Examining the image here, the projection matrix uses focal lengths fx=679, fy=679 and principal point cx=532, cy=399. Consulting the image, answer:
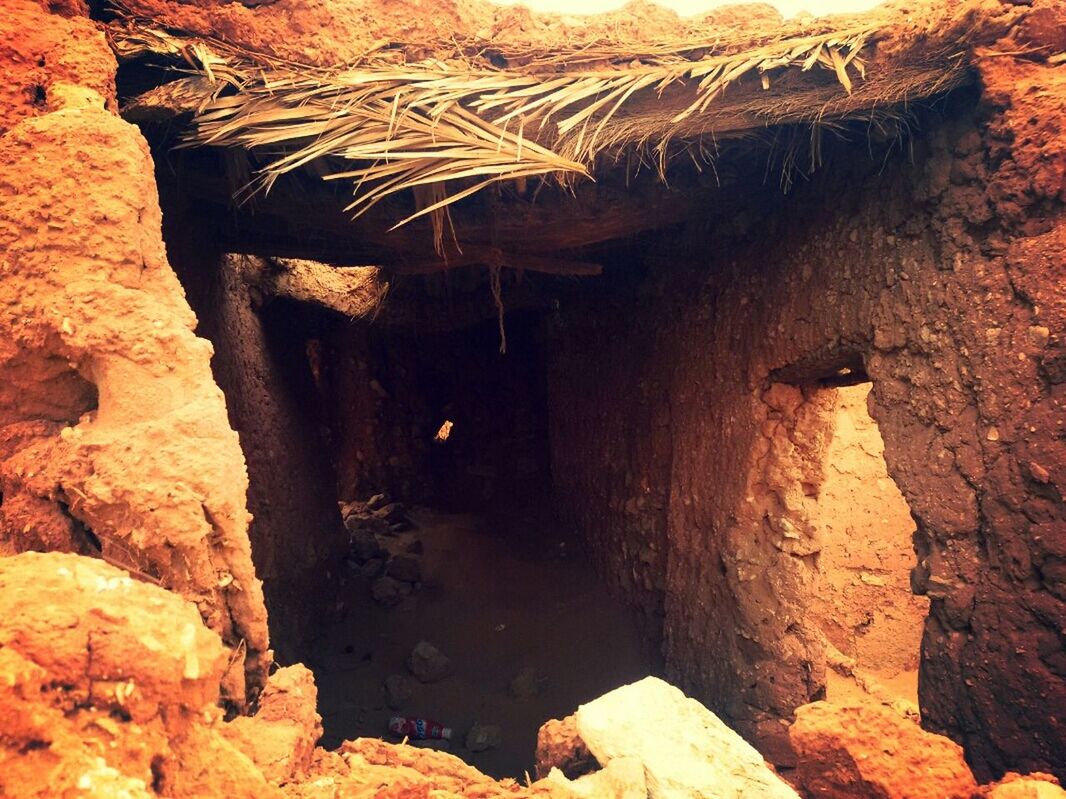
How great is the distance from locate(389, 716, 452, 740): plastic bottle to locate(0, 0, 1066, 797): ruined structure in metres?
0.79

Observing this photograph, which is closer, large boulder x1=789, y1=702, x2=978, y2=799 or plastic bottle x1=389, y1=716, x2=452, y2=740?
large boulder x1=789, y1=702, x2=978, y2=799

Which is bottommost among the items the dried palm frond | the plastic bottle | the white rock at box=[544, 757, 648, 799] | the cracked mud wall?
the plastic bottle

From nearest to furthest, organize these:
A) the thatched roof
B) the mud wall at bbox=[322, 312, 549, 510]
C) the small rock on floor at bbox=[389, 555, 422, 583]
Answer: the thatched roof
the small rock on floor at bbox=[389, 555, 422, 583]
the mud wall at bbox=[322, 312, 549, 510]

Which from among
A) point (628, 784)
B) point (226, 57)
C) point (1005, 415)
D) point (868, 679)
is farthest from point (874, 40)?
point (868, 679)

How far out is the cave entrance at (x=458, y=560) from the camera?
15.3ft

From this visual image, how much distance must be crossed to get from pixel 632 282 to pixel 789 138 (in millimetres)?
1687

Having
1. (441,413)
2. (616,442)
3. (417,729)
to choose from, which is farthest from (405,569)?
(616,442)

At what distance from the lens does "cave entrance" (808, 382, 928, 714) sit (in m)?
5.40

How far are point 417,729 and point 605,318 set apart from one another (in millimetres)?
2955

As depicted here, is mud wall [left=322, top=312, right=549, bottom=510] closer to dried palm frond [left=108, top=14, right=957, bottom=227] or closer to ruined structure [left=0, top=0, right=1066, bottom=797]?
ruined structure [left=0, top=0, right=1066, bottom=797]

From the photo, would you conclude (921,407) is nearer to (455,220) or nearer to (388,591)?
(455,220)

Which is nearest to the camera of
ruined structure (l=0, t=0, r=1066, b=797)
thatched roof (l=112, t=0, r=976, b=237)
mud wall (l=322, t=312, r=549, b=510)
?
ruined structure (l=0, t=0, r=1066, b=797)

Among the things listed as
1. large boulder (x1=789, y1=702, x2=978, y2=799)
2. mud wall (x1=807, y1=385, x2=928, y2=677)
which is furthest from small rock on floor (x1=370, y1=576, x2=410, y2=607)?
large boulder (x1=789, y1=702, x2=978, y2=799)

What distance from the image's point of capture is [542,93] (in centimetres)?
250
